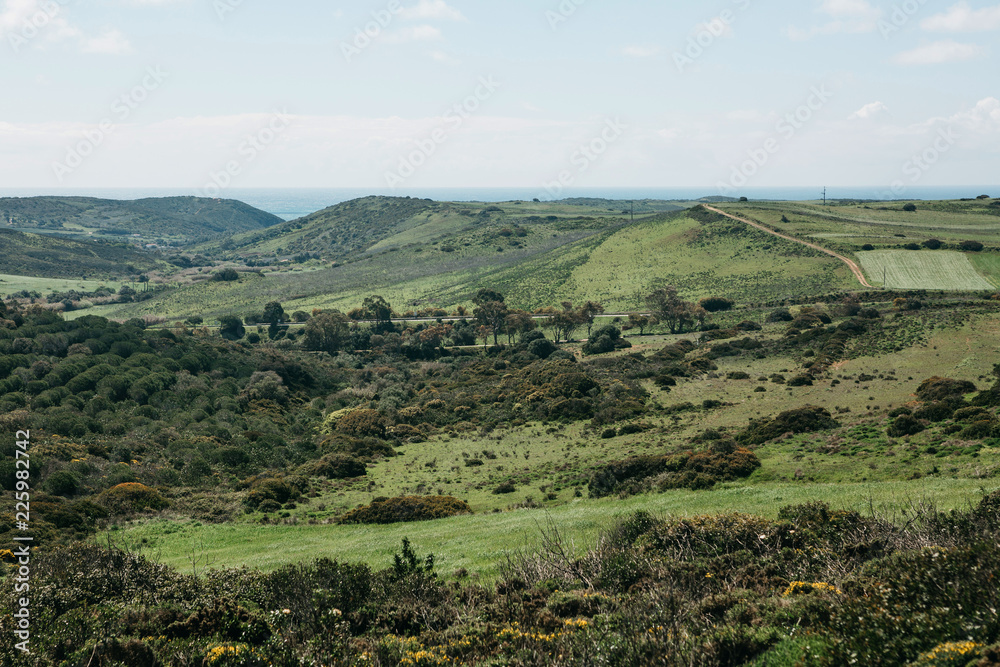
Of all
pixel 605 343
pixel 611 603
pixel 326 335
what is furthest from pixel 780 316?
pixel 611 603

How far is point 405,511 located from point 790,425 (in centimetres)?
1862

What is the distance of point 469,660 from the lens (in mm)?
9070

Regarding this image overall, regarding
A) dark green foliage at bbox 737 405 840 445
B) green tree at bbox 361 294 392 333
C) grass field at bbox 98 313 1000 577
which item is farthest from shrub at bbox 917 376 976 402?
green tree at bbox 361 294 392 333

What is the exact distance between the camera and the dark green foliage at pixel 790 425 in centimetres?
2868

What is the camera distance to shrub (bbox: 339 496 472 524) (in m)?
22.2

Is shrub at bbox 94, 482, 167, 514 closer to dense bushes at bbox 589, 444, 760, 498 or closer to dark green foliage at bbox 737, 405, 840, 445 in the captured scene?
dense bushes at bbox 589, 444, 760, 498

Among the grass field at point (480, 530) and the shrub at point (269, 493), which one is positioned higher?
the grass field at point (480, 530)

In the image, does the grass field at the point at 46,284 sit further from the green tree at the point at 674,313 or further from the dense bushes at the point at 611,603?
the dense bushes at the point at 611,603

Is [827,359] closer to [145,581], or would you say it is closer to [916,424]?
[916,424]

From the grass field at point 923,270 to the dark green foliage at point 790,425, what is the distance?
56622 millimetres

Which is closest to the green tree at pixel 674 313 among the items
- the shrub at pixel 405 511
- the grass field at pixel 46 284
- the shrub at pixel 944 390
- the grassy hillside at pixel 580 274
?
the grassy hillside at pixel 580 274

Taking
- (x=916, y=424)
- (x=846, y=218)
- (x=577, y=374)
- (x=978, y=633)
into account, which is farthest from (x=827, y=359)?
(x=846, y=218)

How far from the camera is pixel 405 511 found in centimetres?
2245

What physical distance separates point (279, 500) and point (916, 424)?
88.2ft
